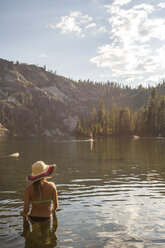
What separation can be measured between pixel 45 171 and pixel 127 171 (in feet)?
62.8

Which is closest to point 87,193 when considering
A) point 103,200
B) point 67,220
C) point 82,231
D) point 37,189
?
point 103,200

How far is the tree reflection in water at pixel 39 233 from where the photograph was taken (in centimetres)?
809

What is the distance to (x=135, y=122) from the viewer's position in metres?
160

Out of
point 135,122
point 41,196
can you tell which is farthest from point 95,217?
point 135,122

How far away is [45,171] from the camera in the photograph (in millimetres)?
8430

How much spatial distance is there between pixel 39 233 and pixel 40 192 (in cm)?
152

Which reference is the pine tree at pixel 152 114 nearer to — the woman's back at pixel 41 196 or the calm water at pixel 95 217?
the calm water at pixel 95 217

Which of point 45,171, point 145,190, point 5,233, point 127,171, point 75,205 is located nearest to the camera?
point 45,171

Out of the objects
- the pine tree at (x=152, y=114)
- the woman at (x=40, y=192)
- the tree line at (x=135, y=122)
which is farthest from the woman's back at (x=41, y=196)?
the pine tree at (x=152, y=114)

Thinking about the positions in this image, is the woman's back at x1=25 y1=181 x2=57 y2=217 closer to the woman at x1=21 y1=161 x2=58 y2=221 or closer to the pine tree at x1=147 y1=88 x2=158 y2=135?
the woman at x1=21 y1=161 x2=58 y2=221

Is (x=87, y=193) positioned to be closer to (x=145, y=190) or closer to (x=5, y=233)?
(x=145, y=190)

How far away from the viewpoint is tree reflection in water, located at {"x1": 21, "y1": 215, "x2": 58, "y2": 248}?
8.09m

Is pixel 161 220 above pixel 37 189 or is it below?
below

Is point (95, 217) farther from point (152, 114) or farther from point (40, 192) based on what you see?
point (152, 114)
